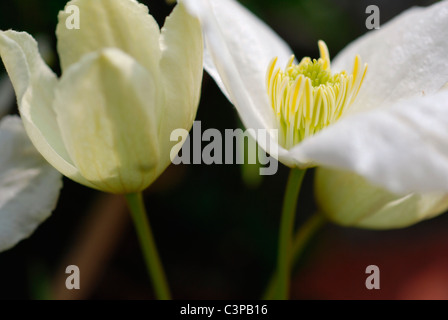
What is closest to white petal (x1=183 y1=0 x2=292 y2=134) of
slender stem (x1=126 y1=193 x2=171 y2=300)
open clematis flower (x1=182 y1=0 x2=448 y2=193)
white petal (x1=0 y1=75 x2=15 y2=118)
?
open clematis flower (x1=182 y1=0 x2=448 y2=193)

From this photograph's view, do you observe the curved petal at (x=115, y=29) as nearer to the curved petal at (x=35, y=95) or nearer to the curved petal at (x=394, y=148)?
the curved petal at (x=35, y=95)

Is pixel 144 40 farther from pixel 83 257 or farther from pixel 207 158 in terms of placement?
pixel 83 257

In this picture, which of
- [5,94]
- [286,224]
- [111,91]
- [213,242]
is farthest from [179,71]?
[213,242]

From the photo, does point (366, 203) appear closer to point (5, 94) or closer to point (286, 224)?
point (286, 224)

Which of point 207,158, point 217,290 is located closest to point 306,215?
point 217,290

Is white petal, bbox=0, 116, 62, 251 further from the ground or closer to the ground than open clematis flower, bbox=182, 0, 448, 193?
closer to the ground

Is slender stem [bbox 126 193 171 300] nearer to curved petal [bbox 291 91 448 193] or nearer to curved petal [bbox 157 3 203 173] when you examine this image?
curved petal [bbox 157 3 203 173]
